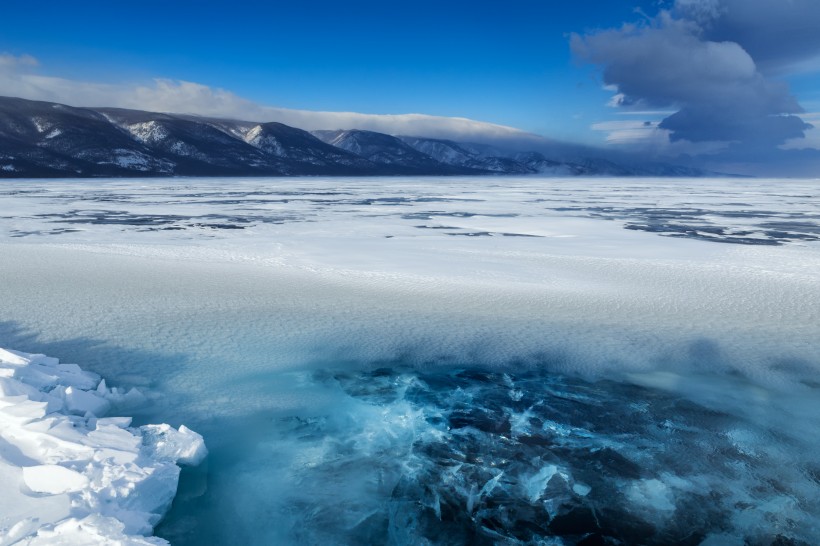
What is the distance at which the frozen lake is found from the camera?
11.4 feet

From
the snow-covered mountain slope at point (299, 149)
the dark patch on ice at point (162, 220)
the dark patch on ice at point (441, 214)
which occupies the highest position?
the snow-covered mountain slope at point (299, 149)

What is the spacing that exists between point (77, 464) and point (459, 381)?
3237mm

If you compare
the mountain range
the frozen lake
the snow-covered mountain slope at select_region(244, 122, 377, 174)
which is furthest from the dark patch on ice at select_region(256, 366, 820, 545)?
the snow-covered mountain slope at select_region(244, 122, 377, 174)

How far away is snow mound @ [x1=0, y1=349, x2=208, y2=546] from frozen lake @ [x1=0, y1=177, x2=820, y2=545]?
223 millimetres

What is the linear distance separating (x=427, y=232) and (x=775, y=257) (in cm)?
819

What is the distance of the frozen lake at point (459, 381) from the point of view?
11.4 feet

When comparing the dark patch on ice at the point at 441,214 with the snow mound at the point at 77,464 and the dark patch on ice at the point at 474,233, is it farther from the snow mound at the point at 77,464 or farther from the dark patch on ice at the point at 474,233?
the snow mound at the point at 77,464

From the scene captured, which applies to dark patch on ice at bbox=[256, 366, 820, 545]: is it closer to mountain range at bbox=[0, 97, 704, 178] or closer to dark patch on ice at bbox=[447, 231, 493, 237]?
dark patch on ice at bbox=[447, 231, 493, 237]

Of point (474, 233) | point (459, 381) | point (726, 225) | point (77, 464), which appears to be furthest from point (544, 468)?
point (726, 225)

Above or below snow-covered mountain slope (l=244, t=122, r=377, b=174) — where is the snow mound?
below

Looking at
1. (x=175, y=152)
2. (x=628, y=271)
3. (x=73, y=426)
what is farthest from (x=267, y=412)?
(x=175, y=152)

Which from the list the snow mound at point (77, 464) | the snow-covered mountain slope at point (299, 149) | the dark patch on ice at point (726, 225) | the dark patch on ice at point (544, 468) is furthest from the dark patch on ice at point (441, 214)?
the snow-covered mountain slope at point (299, 149)

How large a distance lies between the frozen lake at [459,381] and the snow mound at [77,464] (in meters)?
0.22

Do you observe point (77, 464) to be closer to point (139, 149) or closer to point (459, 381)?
point (459, 381)
